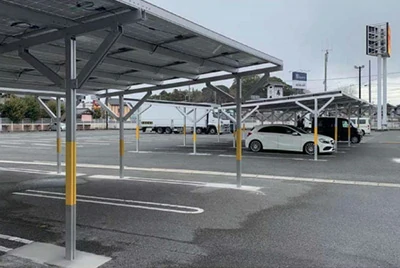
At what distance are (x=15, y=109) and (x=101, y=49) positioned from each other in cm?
5584

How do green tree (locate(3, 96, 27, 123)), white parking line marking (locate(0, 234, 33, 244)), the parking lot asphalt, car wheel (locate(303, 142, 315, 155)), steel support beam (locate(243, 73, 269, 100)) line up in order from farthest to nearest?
green tree (locate(3, 96, 27, 123))
car wheel (locate(303, 142, 315, 155))
steel support beam (locate(243, 73, 269, 100))
white parking line marking (locate(0, 234, 33, 244))
the parking lot asphalt

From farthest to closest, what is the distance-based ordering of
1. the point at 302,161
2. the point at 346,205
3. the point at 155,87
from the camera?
the point at 302,161, the point at 155,87, the point at 346,205

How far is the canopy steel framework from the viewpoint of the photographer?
4.46 meters

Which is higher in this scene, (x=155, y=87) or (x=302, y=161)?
(x=155, y=87)

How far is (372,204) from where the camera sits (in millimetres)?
7441

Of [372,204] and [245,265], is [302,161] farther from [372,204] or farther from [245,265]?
[245,265]

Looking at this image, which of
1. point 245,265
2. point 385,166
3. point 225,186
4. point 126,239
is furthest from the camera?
point 385,166

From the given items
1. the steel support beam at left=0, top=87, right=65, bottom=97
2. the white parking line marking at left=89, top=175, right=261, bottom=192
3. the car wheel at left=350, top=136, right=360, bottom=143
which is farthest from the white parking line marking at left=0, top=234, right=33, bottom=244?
the car wheel at left=350, top=136, right=360, bottom=143

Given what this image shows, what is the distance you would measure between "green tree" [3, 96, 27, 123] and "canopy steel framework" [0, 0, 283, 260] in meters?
48.9

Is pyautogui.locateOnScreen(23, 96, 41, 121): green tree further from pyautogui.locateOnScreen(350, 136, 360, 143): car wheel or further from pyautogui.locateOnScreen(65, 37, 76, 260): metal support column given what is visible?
pyautogui.locateOnScreen(65, 37, 76, 260): metal support column

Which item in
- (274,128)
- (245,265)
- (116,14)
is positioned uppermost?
(116,14)

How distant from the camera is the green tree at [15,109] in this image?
53.9m

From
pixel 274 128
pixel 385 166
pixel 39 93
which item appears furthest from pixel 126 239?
pixel 274 128

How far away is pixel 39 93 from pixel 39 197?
12.6 ft
